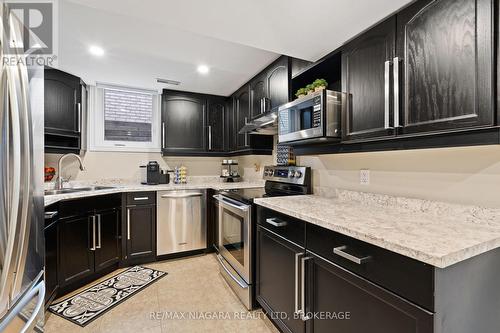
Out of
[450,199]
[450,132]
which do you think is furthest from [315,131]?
[450,199]

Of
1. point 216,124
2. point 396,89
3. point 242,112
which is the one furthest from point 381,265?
point 216,124

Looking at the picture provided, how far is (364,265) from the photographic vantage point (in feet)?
3.20

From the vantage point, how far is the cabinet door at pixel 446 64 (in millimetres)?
934

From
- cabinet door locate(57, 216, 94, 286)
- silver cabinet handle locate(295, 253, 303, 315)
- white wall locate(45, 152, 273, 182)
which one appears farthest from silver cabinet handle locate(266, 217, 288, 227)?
cabinet door locate(57, 216, 94, 286)

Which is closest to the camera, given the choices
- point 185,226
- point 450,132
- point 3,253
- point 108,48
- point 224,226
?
point 3,253

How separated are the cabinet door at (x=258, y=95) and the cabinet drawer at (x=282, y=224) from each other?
1231 mm

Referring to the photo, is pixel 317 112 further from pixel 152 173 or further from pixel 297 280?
pixel 152 173

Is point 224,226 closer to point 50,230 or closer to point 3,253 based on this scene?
point 50,230

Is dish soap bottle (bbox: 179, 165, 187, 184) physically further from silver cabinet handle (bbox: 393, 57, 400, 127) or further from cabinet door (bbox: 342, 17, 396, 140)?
silver cabinet handle (bbox: 393, 57, 400, 127)

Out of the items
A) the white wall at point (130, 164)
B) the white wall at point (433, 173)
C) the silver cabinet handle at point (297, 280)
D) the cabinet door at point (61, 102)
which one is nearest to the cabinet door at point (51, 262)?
the cabinet door at point (61, 102)

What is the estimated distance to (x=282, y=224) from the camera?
1522mm

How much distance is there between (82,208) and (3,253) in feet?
5.75

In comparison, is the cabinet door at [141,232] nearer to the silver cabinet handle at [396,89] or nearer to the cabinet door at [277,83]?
the cabinet door at [277,83]

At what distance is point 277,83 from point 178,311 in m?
2.27
